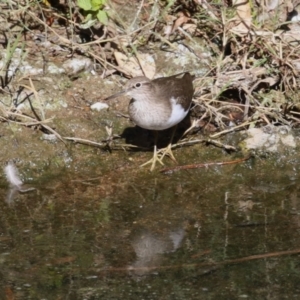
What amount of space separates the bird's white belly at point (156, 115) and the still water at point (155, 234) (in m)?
0.36

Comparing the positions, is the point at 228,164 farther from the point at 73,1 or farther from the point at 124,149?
the point at 73,1

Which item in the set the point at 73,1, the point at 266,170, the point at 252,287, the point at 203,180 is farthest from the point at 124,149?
the point at 252,287

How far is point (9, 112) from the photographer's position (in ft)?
19.9

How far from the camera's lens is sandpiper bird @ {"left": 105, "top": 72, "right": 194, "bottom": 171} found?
592 cm

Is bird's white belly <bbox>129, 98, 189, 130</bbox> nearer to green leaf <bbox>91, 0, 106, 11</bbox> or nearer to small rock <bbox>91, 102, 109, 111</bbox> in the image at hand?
small rock <bbox>91, 102, 109, 111</bbox>

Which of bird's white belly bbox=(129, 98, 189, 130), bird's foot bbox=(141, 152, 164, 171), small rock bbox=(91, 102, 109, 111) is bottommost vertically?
bird's foot bbox=(141, 152, 164, 171)

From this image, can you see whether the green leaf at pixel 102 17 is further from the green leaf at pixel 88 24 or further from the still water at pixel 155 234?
the still water at pixel 155 234

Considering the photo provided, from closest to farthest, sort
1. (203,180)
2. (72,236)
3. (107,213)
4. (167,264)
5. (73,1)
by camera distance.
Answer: (167,264) → (72,236) → (107,213) → (203,180) → (73,1)

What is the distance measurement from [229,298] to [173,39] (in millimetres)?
3282

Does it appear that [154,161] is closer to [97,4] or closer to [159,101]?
[159,101]

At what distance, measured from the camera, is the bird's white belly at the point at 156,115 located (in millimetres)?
5914

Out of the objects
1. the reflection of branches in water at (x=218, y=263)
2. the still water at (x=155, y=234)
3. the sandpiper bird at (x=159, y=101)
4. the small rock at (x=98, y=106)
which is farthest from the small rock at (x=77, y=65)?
the reflection of branches in water at (x=218, y=263)

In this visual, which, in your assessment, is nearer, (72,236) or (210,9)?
(72,236)

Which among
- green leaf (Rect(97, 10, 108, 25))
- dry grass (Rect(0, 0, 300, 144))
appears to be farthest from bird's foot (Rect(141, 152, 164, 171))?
green leaf (Rect(97, 10, 108, 25))
